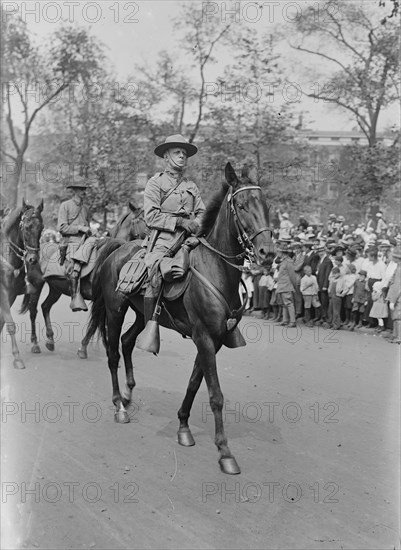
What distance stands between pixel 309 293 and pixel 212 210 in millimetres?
7155

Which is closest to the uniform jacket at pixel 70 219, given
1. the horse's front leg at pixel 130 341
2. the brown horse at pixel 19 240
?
the brown horse at pixel 19 240

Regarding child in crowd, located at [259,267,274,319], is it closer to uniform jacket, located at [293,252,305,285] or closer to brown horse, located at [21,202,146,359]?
uniform jacket, located at [293,252,305,285]

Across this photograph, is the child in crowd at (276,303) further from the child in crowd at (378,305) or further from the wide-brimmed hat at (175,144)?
the wide-brimmed hat at (175,144)

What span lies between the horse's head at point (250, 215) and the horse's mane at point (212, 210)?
16cm

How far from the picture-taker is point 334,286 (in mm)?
10992

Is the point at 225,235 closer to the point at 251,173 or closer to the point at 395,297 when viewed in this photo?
the point at 251,173

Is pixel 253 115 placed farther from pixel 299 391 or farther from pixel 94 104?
pixel 299 391

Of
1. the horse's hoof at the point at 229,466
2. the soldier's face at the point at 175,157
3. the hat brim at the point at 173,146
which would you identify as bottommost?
the horse's hoof at the point at 229,466

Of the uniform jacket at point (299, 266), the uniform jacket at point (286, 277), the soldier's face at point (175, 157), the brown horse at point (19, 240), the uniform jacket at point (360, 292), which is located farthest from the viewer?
the uniform jacket at point (299, 266)

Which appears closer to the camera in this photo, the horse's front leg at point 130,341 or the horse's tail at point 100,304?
the horse's front leg at point 130,341

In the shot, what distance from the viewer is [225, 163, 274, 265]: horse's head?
164 inches

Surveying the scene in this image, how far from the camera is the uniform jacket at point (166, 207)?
16.4ft

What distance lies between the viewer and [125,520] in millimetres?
3482

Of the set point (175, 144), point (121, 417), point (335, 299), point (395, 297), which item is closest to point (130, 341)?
point (121, 417)
